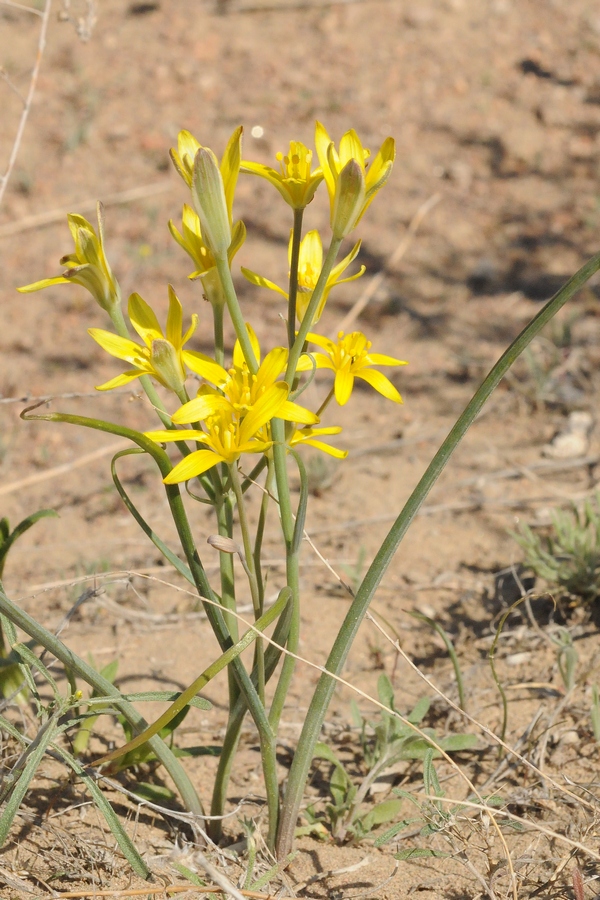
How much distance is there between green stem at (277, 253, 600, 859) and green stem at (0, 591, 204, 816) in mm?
179

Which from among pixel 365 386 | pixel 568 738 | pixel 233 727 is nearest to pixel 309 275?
pixel 233 727

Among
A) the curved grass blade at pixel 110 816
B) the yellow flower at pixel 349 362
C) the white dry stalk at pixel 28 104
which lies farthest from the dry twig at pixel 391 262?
the curved grass blade at pixel 110 816

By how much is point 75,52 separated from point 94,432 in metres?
2.75

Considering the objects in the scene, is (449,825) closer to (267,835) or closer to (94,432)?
(267,835)

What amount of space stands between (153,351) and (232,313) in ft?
0.43

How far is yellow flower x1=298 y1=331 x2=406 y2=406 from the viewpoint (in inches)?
51.7

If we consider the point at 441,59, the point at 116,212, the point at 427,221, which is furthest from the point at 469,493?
the point at 441,59

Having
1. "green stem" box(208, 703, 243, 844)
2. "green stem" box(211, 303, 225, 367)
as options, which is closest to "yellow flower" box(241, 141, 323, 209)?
"green stem" box(211, 303, 225, 367)

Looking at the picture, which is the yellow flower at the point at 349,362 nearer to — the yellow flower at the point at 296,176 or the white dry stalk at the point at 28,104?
the yellow flower at the point at 296,176

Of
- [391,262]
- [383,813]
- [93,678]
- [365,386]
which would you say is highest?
[391,262]

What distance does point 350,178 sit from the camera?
1.18 meters

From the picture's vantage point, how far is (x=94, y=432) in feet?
11.6

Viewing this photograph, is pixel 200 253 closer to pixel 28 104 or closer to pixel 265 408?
pixel 265 408

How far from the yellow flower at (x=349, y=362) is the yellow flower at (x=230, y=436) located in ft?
0.48
